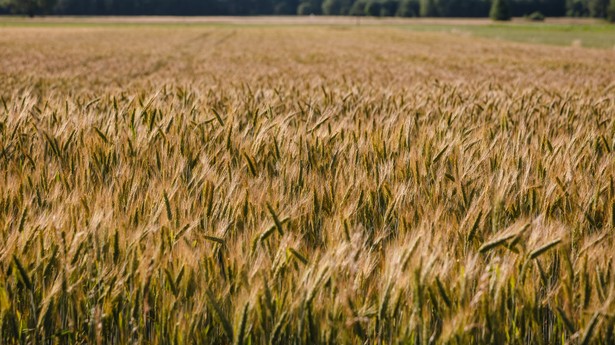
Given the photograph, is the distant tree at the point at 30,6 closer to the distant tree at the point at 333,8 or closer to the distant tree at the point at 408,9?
the distant tree at the point at 333,8

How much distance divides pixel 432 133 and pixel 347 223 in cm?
152

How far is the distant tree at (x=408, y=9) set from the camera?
141500mm

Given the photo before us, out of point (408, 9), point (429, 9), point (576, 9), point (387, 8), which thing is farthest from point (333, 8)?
point (576, 9)

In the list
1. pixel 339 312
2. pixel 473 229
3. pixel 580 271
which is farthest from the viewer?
pixel 473 229

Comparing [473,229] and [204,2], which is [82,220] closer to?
[473,229]

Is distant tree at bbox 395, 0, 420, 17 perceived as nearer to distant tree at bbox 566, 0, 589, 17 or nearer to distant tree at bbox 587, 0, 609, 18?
distant tree at bbox 566, 0, 589, 17

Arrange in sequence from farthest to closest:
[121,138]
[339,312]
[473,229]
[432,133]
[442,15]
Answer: [442,15]
[432,133]
[121,138]
[473,229]
[339,312]

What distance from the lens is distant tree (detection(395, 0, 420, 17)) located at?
142 meters

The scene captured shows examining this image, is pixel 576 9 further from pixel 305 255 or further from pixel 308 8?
pixel 305 255

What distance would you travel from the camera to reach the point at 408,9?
5615 inches

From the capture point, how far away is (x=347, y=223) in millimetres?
1632

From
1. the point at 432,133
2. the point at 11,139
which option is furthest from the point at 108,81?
the point at 432,133

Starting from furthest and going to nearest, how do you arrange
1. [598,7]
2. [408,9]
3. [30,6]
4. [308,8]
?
[308,8] < [408,9] < [598,7] < [30,6]

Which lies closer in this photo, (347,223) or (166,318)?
(166,318)
